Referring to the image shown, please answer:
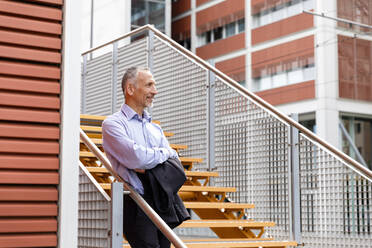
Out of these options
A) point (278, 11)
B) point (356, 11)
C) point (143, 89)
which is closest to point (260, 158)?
point (143, 89)

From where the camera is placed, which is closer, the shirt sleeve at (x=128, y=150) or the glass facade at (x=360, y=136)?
the shirt sleeve at (x=128, y=150)

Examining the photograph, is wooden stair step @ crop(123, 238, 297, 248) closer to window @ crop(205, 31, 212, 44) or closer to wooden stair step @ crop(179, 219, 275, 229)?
wooden stair step @ crop(179, 219, 275, 229)

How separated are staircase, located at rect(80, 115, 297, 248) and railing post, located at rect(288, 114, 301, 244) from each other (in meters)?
0.16

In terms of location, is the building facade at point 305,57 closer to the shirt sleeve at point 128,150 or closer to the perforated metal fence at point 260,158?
the perforated metal fence at point 260,158

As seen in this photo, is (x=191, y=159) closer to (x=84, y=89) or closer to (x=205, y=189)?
(x=205, y=189)

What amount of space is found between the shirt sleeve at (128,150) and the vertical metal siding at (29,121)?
0.35 m

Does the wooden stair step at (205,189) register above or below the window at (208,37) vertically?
below

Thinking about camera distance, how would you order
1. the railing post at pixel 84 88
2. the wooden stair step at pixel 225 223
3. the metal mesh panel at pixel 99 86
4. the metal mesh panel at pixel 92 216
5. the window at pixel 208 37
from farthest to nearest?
the window at pixel 208 37 → the railing post at pixel 84 88 → the metal mesh panel at pixel 99 86 → the wooden stair step at pixel 225 223 → the metal mesh panel at pixel 92 216

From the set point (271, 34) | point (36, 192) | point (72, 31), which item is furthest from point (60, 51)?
point (271, 34)

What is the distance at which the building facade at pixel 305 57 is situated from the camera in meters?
18.6

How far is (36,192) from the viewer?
3.97 meters

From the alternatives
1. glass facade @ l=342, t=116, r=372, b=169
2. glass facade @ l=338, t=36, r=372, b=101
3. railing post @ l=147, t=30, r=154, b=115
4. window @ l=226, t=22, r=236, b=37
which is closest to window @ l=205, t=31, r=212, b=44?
window @ l=226, t=22, r=236, b=37

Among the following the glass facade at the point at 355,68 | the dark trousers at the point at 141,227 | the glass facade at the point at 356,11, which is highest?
the glass facade at the point at 356,11

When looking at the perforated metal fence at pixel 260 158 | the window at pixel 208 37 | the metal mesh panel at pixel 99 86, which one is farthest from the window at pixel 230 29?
the perforated metal fence at pixel 260 158
